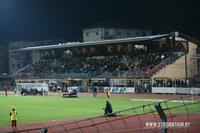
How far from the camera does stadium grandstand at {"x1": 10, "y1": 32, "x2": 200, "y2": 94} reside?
62438mm

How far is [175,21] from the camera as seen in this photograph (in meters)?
83.7

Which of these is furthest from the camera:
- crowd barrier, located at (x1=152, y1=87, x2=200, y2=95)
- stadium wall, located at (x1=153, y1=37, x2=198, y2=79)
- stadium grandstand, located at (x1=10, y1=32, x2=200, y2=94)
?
stadium wall, located at (x1=153, y1=37, x2=198, y2=79)

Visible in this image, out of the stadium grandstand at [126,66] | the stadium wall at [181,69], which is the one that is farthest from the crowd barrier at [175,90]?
the stadium wall at [181,69]

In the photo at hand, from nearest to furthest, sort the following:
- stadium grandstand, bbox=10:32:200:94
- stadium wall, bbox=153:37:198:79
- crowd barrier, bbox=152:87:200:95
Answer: crowd barrier, bbox=152:87:200:95, stadium grandstand, bbox=10:32:200:94, stadium wall, bbox=153:37:198:79

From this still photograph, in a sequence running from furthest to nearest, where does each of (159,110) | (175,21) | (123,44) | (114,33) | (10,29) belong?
1. (10,29)
2. (114,33)
3. (175,21)
4. (123,44)
5. (159,110)

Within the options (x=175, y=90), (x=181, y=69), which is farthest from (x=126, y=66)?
(x=175, y=90)

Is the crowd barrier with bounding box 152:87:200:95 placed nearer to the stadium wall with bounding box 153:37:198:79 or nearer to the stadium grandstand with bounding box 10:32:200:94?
the stadium grandstand with bounding box 10:32:200:94

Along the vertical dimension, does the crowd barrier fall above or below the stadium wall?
below

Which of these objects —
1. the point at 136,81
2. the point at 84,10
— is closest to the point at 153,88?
the point at 136,81

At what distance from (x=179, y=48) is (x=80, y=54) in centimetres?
2583

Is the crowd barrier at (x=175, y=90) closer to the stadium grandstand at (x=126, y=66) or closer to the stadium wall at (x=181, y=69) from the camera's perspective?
the stadium grandstand at (x=126, y=66)

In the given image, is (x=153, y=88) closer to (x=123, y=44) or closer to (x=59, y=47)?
(x=123, y=44)

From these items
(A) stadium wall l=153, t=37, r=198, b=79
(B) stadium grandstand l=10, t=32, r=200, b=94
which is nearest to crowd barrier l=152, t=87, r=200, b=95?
(B) stadium grandstand l=10, t=32, r=200, b=94

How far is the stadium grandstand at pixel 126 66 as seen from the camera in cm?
6244
